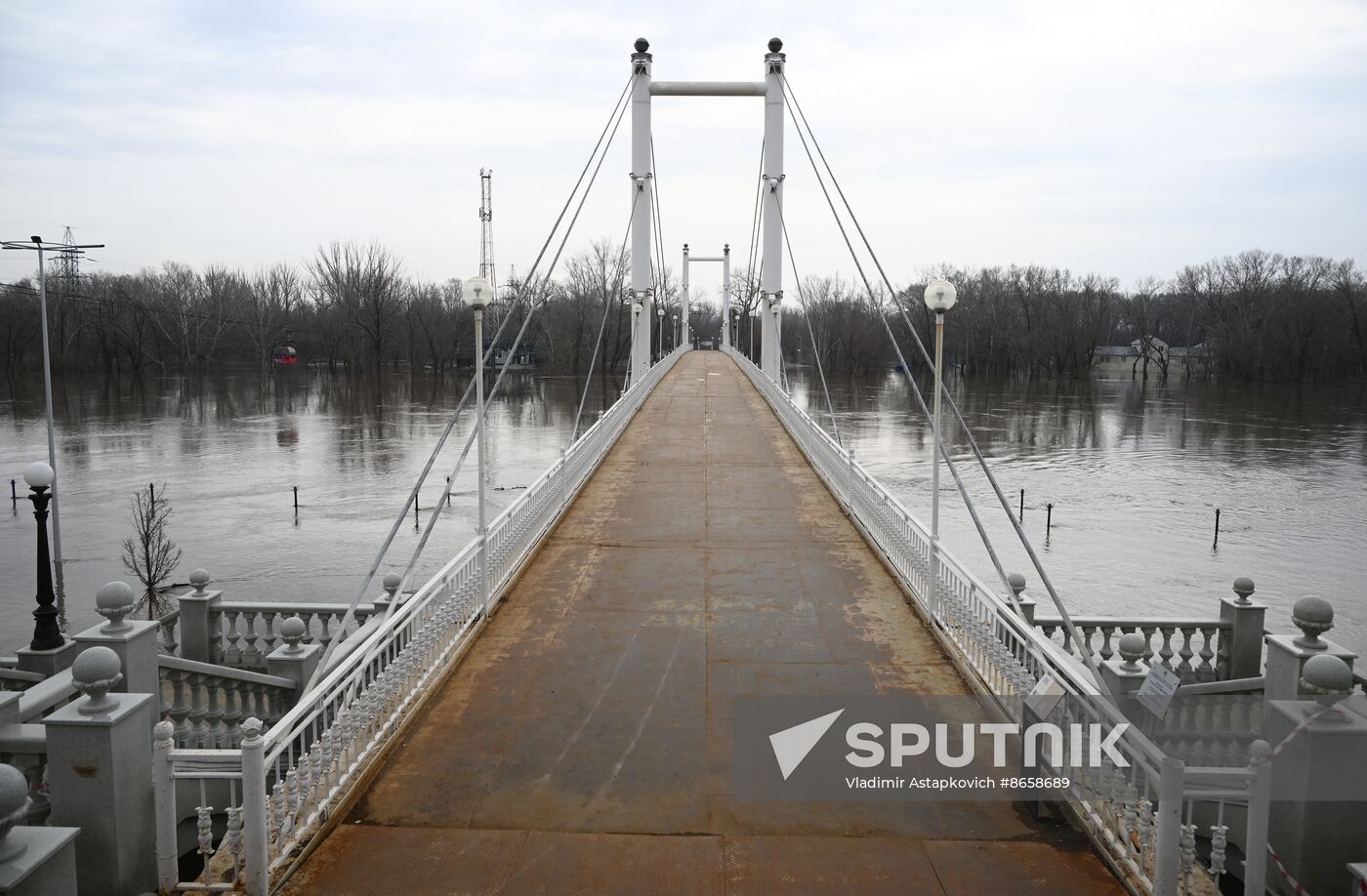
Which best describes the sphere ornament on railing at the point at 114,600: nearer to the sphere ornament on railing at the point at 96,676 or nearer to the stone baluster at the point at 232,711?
the sphere ornament on railing at the point at 96,676

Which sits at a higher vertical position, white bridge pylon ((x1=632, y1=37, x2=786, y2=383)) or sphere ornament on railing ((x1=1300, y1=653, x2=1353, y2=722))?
white bridge pylon ((x1=632, y1=37, x2=786, y2=383))

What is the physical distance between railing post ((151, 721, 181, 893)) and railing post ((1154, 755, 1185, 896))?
17.7ft

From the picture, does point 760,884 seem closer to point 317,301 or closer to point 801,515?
point 801,515

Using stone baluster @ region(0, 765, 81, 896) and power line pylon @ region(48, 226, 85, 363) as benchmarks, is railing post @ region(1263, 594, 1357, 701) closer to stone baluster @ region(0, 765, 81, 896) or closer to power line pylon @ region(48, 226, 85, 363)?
stone baluster @ region(0, 765, 81, 896)

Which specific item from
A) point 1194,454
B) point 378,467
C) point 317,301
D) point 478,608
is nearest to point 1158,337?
point 1194,454

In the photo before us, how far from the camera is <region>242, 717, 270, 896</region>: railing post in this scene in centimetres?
491

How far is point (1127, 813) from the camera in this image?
17.2ft

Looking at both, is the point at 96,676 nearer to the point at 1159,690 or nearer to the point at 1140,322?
the point at 1159,690

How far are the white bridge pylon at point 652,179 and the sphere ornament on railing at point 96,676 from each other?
2547cm

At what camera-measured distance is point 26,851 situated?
430 cm

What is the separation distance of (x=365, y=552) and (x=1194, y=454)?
39415 millimetres

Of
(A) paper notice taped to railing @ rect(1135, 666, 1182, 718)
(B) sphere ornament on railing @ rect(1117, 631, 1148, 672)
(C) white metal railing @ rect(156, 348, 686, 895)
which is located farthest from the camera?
(B) sphere ornament on railing @ rect(1117, 631, 1148, 672)

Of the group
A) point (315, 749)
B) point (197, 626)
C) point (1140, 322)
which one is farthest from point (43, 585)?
point (1140, 322)

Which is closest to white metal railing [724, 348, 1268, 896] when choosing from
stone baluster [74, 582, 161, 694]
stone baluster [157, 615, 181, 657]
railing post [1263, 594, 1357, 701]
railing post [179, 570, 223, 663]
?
railing post [1263, 594, 1357, 701]
